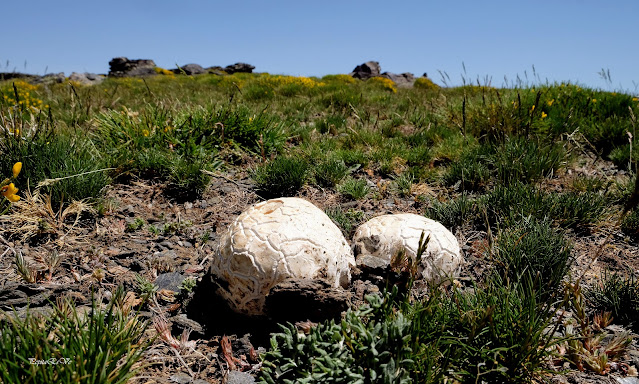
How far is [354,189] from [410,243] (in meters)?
1.64

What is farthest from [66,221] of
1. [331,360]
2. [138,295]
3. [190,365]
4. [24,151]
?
[331,360]

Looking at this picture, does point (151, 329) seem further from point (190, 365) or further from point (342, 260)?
point (342, 260)

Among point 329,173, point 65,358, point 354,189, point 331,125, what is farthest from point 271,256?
point 331,125

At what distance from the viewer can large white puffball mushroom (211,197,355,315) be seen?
2.60 metres

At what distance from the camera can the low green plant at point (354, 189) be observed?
459 cm

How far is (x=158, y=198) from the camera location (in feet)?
14.8

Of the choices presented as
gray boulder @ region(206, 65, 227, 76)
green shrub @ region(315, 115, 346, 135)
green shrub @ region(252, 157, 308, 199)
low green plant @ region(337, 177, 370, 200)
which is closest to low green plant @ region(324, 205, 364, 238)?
low green plant @ region(337, 177, 370, 200)

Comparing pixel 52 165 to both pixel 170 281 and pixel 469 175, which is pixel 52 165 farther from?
pixel 469 175

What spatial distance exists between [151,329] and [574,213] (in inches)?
151

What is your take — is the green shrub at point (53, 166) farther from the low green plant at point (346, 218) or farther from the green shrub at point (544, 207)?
the green shrub at point (544, 207)

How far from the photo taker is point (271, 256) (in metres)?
2.60

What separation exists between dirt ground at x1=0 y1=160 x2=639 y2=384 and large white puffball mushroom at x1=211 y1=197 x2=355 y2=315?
20 centimetres

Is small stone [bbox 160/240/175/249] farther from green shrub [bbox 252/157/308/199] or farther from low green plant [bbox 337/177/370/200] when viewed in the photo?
low green plant [bbox 337/177/370/200]

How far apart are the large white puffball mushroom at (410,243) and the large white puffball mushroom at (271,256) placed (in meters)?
0.42
